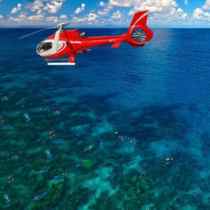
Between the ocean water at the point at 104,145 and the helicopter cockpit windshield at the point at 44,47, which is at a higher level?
the helicopter cockpit windshield at the point at 44,47

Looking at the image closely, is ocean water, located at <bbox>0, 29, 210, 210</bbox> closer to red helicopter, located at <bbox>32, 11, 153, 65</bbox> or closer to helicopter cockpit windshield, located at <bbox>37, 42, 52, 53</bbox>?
red helicopter, located at <bbox>32, 11, 153, 65</bbox>

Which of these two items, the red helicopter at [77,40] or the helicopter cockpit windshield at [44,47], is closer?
the red helicopter at [77,40]

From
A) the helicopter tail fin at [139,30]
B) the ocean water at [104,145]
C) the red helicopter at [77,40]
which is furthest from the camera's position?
the helicopter tail fin at [139,30]

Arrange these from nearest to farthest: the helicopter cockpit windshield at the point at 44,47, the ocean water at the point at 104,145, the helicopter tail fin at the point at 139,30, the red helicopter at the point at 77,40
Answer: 1. the ocean water at the point at 104,145
2. the red helicopter at the point at 77,40
3. the helicopter cockpit windshield at the point at 44,47
4. the helicopter tail fin at the point at 139,30

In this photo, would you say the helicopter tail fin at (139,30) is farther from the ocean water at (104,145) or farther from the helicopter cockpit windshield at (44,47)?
the helicopter cockpit windshield at (44,47)

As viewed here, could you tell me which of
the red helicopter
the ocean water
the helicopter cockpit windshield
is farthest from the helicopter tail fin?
the helicopter cockpit windshield

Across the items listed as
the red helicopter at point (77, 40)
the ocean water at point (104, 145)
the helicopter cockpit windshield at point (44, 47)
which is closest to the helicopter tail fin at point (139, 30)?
the red helicopter at point (77, 40)

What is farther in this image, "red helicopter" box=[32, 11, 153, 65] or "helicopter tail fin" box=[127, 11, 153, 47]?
"helicopter tail fin" box=[127, 11, 153, 47]
